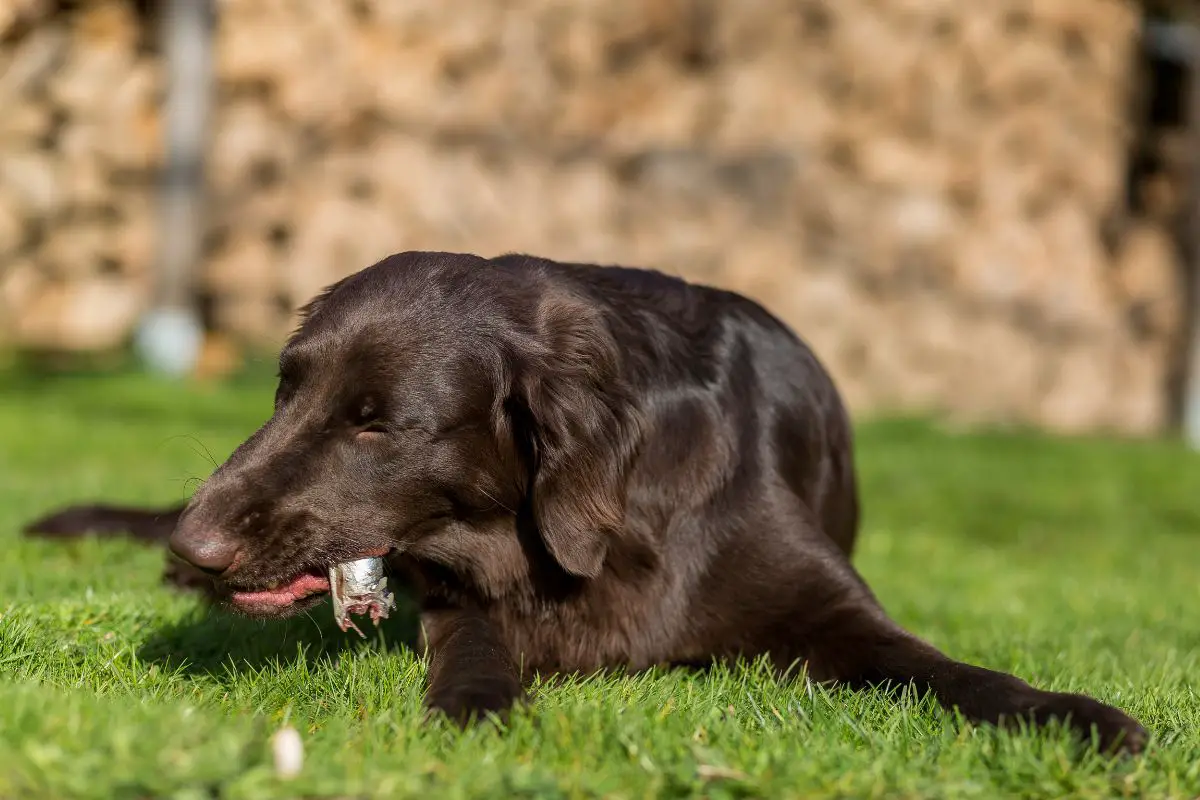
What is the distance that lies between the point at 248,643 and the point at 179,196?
7172mm

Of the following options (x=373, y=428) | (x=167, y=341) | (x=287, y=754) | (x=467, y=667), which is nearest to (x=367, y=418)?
(x=373, y=428)

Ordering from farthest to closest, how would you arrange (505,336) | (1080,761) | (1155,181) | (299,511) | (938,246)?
(1155,181)
(938,246)
(505,336)
(299,511)
(1080,761)

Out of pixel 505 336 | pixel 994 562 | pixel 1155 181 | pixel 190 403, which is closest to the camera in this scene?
pixel 505 336

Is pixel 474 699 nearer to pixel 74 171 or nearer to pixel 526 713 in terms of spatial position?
pixel 526 713

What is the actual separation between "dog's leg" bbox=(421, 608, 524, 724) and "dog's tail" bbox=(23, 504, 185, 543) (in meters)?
1.89

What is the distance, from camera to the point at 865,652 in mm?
2982

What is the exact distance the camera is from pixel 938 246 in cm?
1118

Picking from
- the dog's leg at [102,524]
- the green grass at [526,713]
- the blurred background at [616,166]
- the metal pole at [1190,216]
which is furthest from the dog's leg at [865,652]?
the metal pole at [1190,216]

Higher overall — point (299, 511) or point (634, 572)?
point (299, 511)

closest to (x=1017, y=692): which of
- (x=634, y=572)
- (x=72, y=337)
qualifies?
(x=634, y=572)

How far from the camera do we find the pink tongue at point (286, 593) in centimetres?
267

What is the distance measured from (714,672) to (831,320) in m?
8.01

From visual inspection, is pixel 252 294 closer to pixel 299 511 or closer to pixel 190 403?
pixel 190 403

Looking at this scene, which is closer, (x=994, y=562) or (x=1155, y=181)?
(x=994, y=562)
